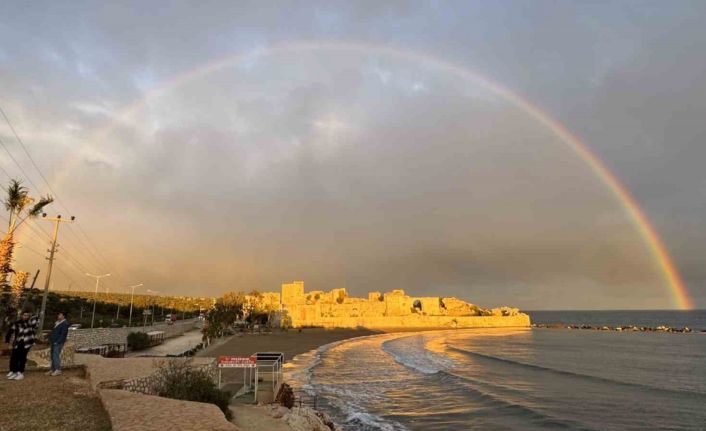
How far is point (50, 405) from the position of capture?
1098 centimetres

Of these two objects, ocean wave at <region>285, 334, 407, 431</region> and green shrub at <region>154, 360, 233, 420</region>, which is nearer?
green shrub at <region>154, 360, 233, 420</region>

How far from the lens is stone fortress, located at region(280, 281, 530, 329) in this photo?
118438mm

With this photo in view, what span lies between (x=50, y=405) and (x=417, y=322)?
124231 mm

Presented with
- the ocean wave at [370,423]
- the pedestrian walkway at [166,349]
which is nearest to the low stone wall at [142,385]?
the ocean wave at [370,423]

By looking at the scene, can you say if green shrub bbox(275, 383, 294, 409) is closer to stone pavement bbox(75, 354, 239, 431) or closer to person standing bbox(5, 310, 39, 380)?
stone pavement bbox(75, 354, 239, 431)

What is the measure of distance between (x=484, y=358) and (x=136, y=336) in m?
36.2

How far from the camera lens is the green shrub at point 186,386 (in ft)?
42.5

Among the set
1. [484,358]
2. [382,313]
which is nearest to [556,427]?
[484,358]

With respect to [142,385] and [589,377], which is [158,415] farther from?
[589,377]

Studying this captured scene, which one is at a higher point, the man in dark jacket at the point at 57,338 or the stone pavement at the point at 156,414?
the man in dark jacket at the point at 57,338

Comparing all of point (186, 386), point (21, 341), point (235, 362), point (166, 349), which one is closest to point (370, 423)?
point (235, 362)

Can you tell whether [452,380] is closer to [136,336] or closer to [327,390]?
[327,390]

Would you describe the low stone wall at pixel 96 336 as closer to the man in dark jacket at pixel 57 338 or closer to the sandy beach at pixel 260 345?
the sandy beach at pixel 260 345

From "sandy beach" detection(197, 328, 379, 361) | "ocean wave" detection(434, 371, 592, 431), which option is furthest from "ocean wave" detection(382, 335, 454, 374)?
"sandy beach" detection(197, 328, 379, 361)
